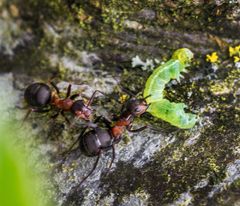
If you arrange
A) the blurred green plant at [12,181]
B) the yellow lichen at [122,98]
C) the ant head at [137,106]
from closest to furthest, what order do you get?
the blurred green plant at [12,181] → the ant head at [137,106] → the yellow lichen at [122,98]

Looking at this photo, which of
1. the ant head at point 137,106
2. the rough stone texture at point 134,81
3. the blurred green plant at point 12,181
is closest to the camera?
the blurred green plant at point 12,181

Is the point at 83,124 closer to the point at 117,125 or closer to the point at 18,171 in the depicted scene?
the point at 117,125

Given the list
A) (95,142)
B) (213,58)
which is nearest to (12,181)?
(95,142)

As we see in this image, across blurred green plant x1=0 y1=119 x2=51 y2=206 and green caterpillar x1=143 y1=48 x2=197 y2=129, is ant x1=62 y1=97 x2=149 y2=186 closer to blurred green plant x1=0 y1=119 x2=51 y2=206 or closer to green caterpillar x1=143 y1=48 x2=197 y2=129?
green caterpillar x1=143 y1=48 x2=197 y2=129

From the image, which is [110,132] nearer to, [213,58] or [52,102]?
[52,102]

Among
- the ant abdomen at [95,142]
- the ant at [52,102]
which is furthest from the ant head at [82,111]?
the ant abdomen at [95,142]

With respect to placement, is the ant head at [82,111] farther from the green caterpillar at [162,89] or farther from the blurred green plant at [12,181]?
the blurred green plant at [12,181]

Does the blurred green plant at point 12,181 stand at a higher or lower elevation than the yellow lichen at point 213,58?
higher

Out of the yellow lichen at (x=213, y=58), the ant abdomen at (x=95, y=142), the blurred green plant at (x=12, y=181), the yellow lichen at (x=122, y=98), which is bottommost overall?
the ant abdomen at (x=95, y=142)
